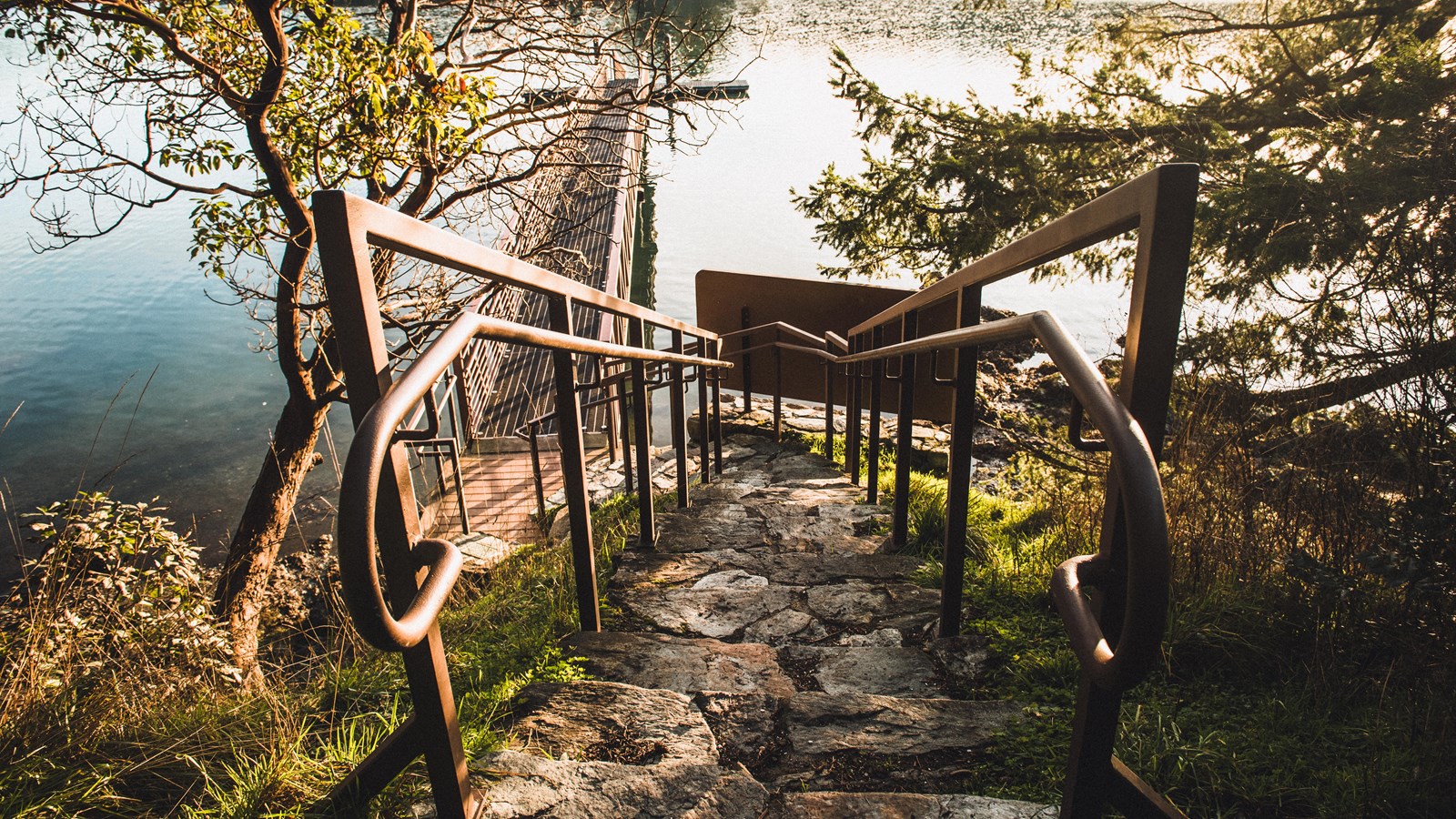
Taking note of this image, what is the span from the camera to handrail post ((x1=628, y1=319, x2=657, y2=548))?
3.25 meters

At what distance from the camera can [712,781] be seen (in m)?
1.50

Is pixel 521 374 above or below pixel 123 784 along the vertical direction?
below

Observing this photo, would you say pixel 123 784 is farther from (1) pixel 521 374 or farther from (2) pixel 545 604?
(1) pixel 521 374

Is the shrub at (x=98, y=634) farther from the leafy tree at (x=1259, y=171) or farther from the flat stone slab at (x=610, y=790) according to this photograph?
the leafy tree at (x=1259, y=171)

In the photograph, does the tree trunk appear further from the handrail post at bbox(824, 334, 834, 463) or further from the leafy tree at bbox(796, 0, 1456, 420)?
the leafy tree at bbox(796, 0, 1456, 420)

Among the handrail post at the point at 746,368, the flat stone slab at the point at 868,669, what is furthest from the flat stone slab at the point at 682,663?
the handrail post at the point at 746,368

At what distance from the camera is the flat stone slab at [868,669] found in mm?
2117

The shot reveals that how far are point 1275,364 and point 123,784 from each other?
5517 millimetres

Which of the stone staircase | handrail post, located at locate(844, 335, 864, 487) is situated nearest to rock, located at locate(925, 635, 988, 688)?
the stone staircase

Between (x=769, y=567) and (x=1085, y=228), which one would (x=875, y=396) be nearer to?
(x=769, y=567)

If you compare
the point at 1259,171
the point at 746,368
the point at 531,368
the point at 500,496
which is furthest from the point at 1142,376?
the point at 531,368

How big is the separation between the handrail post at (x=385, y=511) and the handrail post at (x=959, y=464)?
4.78 feet

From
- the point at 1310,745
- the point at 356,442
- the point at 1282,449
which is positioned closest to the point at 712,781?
the point at 356,442

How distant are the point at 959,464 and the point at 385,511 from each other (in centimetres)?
161
